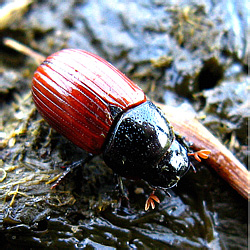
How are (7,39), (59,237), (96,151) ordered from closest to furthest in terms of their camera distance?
(59,237) < (96,151) < (7,39)

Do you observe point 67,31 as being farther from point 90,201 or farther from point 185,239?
point 185,239

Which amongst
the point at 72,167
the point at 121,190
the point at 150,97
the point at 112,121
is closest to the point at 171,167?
the point at 121,190

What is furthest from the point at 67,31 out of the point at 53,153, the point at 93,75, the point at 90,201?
the point at 90,201

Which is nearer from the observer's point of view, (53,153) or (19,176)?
(19,176)

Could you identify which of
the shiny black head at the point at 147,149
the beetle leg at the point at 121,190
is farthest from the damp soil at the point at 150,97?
the shiny black head at the point at 147,149

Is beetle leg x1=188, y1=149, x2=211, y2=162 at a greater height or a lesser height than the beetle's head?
greater

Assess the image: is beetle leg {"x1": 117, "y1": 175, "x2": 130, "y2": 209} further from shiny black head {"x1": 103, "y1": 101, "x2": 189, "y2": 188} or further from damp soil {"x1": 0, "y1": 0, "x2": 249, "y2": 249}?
shiny black head {"x1": 103, "y1": 101, "x2": 189, "y2": 188}

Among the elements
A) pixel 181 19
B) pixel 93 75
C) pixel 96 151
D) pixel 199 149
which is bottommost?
pixel 96 151

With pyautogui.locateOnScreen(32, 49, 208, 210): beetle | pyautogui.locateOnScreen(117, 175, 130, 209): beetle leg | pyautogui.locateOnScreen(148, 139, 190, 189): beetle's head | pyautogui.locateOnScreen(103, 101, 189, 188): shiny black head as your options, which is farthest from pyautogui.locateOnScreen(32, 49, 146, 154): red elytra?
pyautogui.locateOnScreen(148, 139, 190, 189): beetle's head
